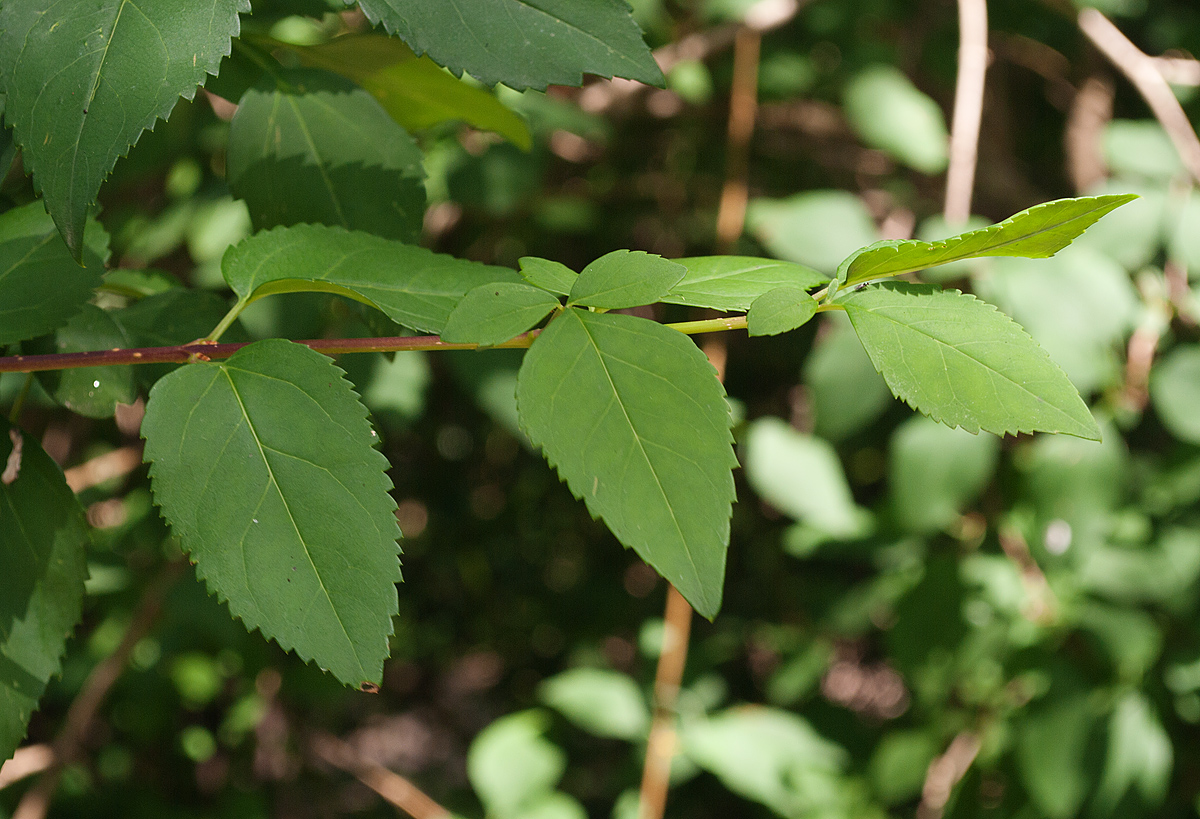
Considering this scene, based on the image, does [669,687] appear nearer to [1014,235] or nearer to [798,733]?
[798,733]

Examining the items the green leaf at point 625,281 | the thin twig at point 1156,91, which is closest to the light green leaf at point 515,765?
the green leaf at point 625,281

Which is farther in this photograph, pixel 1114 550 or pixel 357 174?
pixel 1114 550

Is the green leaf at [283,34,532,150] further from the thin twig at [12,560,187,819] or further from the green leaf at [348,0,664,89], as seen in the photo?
the thin twig at [12,560,187,819]

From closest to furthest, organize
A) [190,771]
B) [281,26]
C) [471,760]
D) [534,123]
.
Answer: [281,26]
[534,123]
[471,760]
[190,771]

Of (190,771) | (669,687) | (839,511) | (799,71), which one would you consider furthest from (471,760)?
(799,71)

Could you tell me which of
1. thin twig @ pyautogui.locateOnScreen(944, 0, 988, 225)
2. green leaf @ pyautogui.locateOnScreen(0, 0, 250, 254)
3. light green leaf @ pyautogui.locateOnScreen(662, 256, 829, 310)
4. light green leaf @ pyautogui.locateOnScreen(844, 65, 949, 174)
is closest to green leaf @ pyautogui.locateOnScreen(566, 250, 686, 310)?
light green leaf @ pyautogui.locateOnScreen(662, 256, 829, 310)

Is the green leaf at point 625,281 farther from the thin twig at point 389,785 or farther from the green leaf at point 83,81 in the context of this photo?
the thin twig at point 389,785

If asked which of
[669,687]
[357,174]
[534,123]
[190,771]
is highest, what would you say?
[357,174]
